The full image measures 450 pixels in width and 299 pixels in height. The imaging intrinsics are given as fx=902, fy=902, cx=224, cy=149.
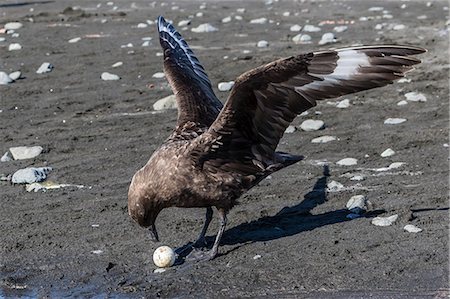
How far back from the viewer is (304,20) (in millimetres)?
17031

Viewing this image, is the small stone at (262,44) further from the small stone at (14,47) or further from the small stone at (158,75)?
the small stone at (14,47)

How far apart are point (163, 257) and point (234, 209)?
108 centimetres

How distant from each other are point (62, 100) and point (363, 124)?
3671 mm

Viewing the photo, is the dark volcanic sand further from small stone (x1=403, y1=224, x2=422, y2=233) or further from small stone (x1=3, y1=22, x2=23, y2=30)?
small stone (x1=3, y1=22, x2=23, y2=30)

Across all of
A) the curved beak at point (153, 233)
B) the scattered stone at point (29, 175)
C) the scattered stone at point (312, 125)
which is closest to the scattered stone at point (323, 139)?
the scattered stone at point (312, 125)

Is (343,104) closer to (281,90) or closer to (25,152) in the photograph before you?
(25,152)

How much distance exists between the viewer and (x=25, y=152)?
26.0 feet

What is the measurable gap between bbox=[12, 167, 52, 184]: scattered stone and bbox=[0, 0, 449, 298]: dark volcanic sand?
88 millimetres

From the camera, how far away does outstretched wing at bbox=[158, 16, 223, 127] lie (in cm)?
632

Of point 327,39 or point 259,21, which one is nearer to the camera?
point 327,39

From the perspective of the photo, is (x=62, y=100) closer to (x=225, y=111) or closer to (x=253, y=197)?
(x=253, y=197)

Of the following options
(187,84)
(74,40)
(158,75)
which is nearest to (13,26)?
(74,40)

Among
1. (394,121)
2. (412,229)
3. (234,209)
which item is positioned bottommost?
(394,121)

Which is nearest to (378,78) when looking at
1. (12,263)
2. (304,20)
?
(12,263)
